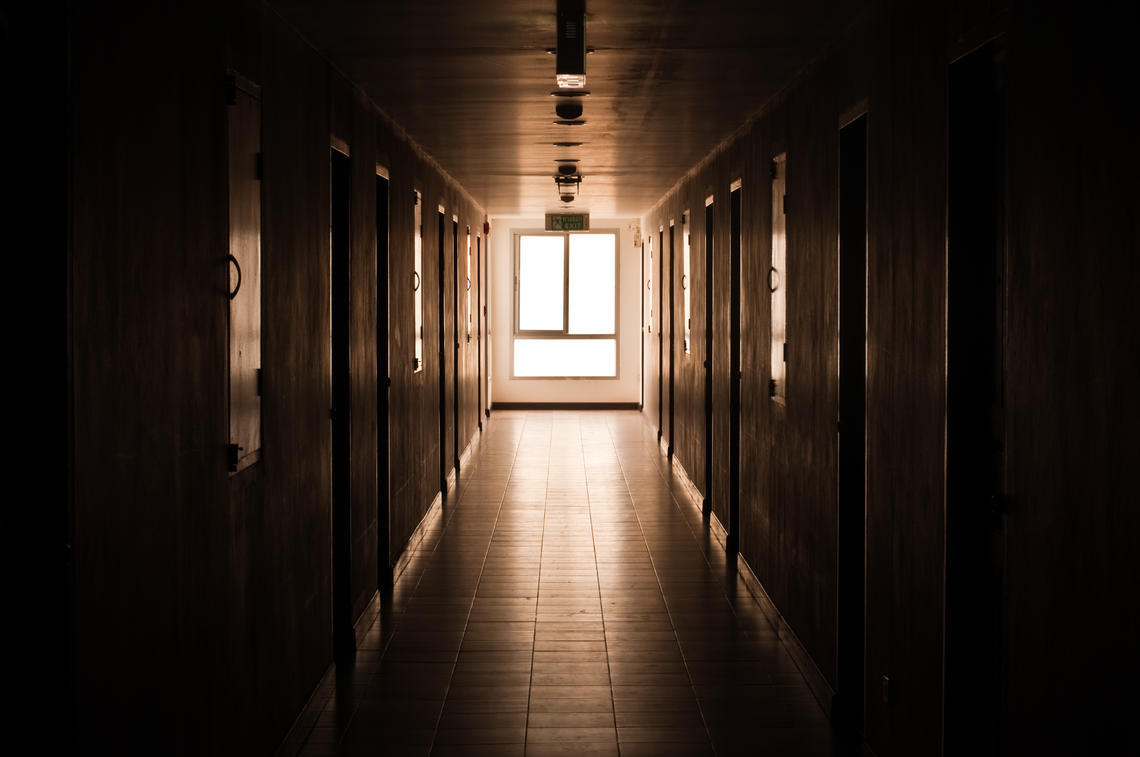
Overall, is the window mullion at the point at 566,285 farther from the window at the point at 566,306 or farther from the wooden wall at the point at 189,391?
the wooden wall at the point at 189,391

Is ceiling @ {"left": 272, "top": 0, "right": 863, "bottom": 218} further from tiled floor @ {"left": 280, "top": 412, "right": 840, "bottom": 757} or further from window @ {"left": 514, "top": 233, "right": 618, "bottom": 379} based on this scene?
window @ {"left": 514, "top": 233, "right": 618, "bottom": 379}

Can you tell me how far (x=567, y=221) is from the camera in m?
13.9

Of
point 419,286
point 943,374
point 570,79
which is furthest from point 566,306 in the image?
point 943,374

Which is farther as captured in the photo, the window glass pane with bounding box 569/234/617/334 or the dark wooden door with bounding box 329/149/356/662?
the window glass pane with bounding box 569/234/617/334

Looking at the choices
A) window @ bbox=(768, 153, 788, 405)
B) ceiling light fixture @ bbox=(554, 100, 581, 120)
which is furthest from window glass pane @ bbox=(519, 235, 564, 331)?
window @ bbox=(768, 153, 788, 405)

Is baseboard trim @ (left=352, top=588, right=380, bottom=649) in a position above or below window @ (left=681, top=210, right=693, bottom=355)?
below

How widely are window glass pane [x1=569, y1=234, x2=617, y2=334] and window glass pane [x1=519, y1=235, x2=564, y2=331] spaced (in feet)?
0.73

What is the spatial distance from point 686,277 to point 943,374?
705cm

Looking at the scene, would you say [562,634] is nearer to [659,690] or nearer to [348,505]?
[659,690]

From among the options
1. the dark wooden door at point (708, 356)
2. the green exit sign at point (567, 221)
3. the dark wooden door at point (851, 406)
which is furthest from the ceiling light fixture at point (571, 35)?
the green exit sign at point (567, 221)

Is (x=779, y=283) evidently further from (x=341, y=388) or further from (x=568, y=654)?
(x=341, y=388)

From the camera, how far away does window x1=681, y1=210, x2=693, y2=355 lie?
9.69 metres

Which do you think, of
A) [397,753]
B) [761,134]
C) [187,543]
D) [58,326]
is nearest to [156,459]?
[187,543]

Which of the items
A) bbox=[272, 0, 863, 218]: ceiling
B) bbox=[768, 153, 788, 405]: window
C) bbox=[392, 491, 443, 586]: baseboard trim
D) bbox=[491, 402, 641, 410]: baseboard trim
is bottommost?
bbox=[392, 491, 443, 586]: baseboard trim
